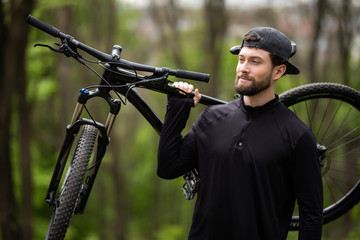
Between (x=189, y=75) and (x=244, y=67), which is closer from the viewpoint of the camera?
(x=244, y=67)

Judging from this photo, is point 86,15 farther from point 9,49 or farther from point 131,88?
point 131,88

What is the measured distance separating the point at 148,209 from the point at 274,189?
24.2 m

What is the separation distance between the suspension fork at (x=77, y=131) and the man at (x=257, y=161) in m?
0.53

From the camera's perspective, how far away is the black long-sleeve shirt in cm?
277

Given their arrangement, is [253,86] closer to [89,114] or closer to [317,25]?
[89,114]

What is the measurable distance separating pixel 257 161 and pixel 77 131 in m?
1.40

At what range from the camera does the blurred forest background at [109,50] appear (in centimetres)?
727

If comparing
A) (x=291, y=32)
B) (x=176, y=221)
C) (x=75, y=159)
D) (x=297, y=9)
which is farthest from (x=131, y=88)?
(x=176, y=221)

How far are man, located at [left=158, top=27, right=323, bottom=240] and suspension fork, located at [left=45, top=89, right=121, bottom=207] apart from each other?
0.53 m

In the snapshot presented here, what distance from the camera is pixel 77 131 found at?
337 cm

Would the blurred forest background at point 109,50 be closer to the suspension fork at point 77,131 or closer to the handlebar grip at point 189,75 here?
the suspension fork at point 77,131

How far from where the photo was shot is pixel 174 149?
2.98 meters

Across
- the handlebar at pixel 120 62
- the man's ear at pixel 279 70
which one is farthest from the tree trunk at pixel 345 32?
the handlebar at pixel 120 62

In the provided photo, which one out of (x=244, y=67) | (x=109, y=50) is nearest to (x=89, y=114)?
(x=244, y=67)
